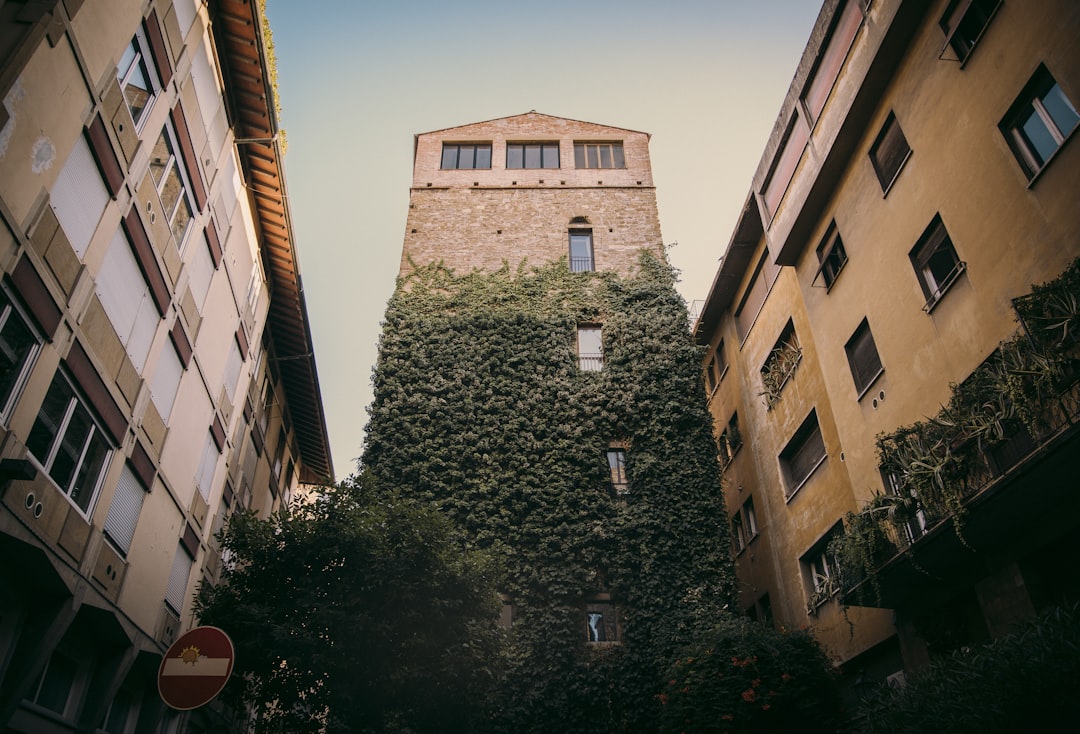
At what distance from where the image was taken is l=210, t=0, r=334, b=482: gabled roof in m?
16.1

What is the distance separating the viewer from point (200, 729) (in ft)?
55.8

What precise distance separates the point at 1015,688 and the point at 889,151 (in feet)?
31.8

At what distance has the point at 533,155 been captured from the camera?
30234 mm

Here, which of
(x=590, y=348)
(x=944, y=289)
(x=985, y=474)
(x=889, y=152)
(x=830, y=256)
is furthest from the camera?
(x=590, y=348)

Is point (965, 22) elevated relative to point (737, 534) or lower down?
elevated

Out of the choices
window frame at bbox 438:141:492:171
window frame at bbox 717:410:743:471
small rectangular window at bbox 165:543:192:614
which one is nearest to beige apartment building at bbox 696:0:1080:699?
window frame at bbox 717:410:743:471

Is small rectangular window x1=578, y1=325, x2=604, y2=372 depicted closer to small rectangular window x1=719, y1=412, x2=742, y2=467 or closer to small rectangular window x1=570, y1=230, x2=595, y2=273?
small rectangular window x1=570, y1=230, x2=595, y2=273

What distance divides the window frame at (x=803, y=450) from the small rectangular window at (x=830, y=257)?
3178 millimetres

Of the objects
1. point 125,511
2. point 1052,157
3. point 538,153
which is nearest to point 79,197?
point 125,511

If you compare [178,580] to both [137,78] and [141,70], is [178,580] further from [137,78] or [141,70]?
[141,70]

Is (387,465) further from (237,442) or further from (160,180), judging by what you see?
(160,180)

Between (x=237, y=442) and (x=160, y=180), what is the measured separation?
818 cm

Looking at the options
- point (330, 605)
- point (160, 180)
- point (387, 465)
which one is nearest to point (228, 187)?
point (160, 180)

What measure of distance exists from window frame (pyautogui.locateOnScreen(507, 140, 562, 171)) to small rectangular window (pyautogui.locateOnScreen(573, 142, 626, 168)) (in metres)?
0.76
